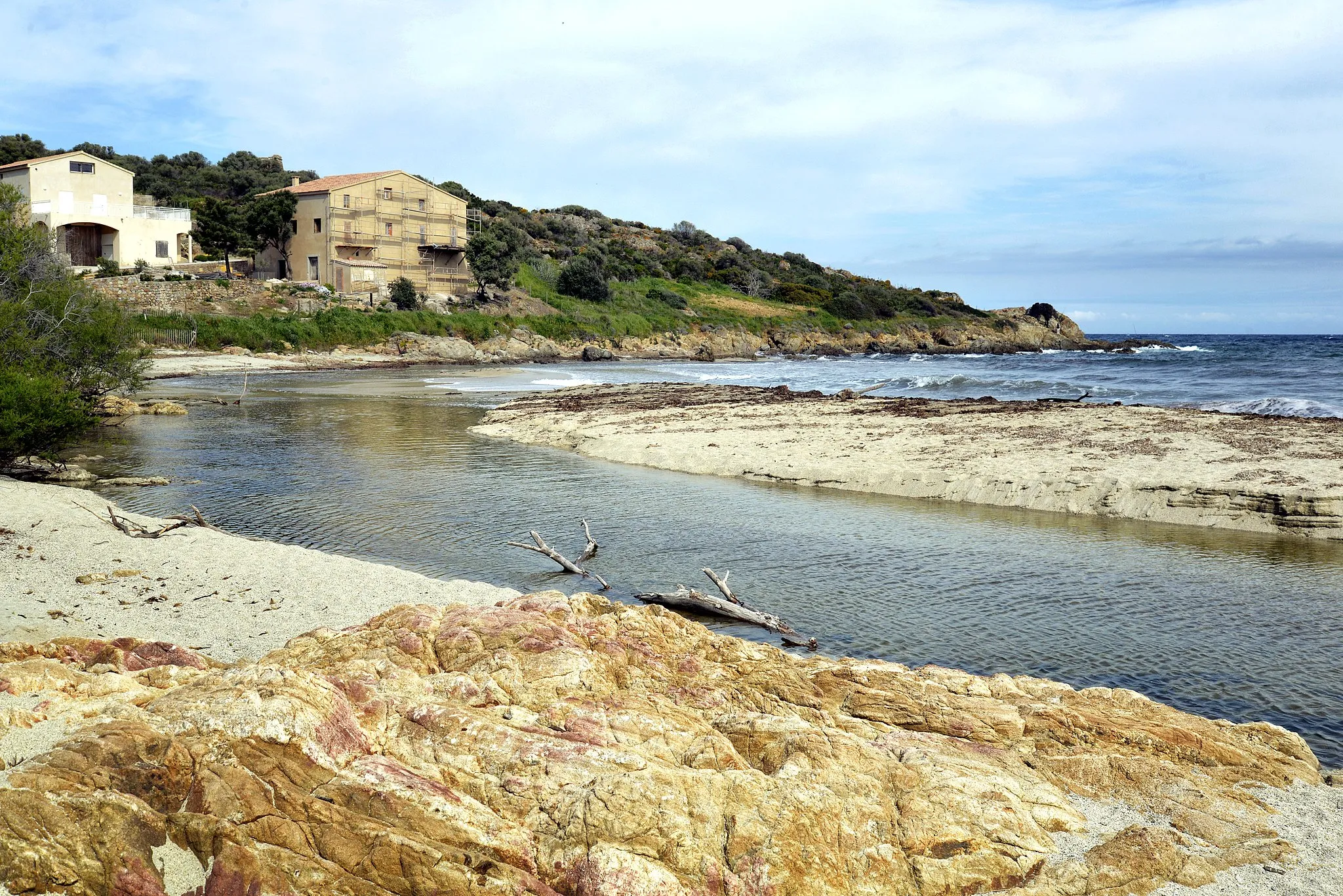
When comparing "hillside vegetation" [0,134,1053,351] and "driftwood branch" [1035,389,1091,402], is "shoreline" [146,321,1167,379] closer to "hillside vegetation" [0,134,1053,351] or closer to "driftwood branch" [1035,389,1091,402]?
"hillside vegetation" [0,134,1053,351]

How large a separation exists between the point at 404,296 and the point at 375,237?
26.9 ft

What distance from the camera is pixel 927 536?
16.0 m

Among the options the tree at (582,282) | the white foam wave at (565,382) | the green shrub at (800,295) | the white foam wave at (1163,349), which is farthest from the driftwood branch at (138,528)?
the white foam wave at (1163,349)

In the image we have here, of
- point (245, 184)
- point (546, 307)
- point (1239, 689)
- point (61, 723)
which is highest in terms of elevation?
point (245, 184)

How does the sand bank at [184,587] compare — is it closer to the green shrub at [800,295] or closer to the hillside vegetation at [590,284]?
the hillside vegetation at [590,284]

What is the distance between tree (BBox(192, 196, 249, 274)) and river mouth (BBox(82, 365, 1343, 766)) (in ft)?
177

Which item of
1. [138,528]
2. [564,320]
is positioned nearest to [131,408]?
[138,528]

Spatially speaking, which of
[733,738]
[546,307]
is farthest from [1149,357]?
[733,738]

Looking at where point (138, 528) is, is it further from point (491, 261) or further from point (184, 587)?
point (491, 261)

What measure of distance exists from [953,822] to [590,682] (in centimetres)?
264

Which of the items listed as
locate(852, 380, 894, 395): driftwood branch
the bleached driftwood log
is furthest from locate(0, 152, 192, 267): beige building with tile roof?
the bleached driftwood log

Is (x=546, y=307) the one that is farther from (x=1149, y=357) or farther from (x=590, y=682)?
(x=590, y=682)

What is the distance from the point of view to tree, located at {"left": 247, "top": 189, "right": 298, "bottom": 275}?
249ft

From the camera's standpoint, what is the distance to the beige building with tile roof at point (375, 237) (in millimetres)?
76750
